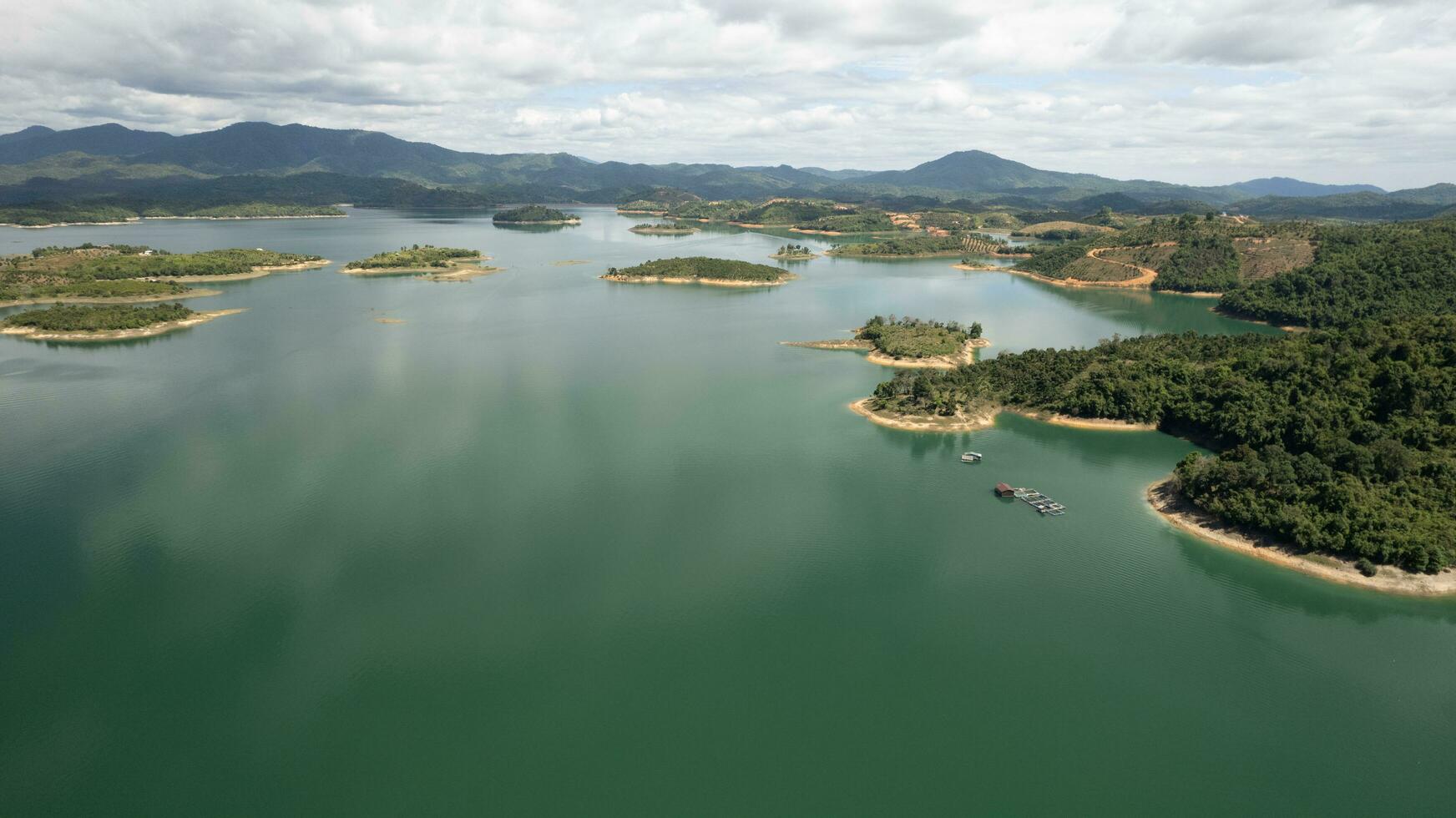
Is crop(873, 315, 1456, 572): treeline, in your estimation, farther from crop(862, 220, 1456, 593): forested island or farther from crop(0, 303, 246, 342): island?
crop(0, 303, 246, 342): island

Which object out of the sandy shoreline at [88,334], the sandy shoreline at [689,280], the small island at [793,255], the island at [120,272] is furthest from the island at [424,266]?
the small island at [793,255]

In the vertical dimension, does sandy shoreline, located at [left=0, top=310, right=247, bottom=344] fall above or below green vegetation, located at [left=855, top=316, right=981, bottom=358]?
below

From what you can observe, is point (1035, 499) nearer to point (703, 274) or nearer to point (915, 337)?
point (915, 337)

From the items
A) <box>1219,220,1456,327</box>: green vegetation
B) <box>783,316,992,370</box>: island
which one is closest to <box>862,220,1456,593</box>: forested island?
<box>783,316,992,370</box>: island

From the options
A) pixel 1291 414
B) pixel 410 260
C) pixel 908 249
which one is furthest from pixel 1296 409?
pixel 410 260

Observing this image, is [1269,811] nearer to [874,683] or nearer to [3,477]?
[874,683]
